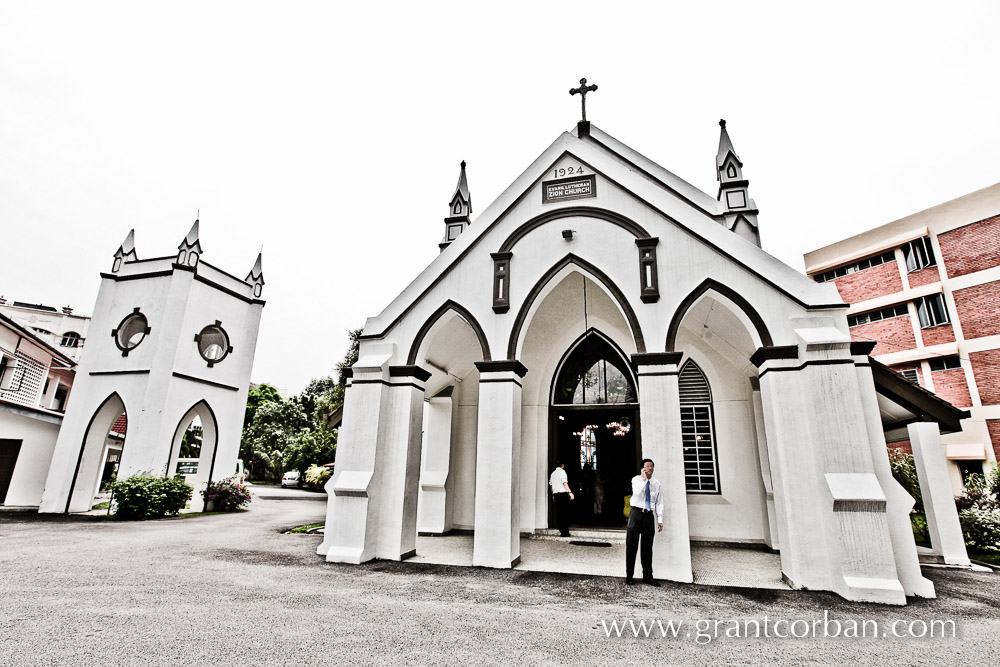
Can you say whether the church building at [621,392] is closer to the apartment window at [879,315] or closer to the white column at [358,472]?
the white column at [358,472]

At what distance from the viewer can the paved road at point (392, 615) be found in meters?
4.19

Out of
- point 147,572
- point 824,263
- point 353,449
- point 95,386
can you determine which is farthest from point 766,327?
point 824,263

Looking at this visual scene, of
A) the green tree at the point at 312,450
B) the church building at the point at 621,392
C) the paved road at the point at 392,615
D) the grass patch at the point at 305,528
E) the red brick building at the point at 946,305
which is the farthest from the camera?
the green tree at the point at 312,450

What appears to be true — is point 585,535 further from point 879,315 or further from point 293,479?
point 293,479

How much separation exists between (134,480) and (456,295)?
40.2 ft

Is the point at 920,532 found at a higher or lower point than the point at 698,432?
lower

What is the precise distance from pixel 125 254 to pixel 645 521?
19.7 m

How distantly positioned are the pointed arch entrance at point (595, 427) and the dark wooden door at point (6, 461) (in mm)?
19546

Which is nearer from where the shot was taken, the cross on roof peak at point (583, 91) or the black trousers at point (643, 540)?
the black trousers at point (643, 540)

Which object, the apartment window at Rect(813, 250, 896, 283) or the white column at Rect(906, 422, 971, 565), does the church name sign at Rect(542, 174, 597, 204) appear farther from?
the apartment window at Rect(813, 250, 896, 283)

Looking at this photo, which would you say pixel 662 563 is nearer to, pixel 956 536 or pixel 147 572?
pixel 956 536

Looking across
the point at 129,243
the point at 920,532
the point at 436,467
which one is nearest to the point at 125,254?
the point at 129,243

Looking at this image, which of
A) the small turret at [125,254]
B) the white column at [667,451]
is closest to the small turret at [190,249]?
the small turret at [125,254]

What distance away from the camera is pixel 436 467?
11430 mm
